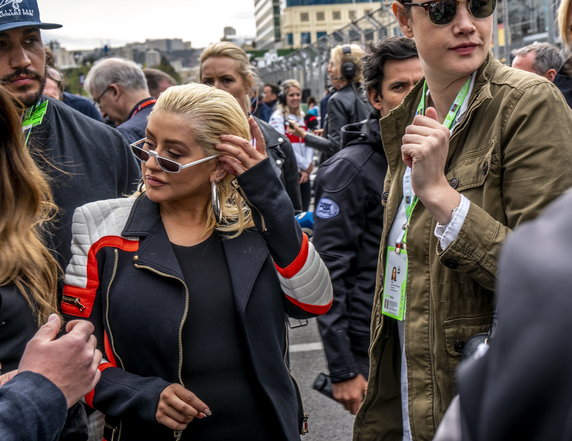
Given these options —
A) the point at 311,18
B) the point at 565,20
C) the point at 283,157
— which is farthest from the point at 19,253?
the point at 311,18

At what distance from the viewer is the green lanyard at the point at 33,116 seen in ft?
9.17

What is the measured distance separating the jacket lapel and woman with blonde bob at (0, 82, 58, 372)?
0.55m

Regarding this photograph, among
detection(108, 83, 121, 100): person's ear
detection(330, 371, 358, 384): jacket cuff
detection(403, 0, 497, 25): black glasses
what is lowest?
detection(330, 371, 358, 384): jacket cuff

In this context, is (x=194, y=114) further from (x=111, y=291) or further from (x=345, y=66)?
(x=345, y=66)

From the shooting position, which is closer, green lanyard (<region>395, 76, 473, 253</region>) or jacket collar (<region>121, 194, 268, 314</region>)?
green lanyard (<region>395, 76, 473, 253</region>)

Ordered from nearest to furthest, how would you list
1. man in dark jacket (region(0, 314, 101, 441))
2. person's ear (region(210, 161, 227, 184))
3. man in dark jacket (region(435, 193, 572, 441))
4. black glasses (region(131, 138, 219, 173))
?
1. man in dark jacket (region(435, 193, 572, 441))
2. man in dark jacket (region(0, 314, 101, 441))
3. black glasses (region(131, 138, 219, 173))
4. person's ear (region(210, 161, 227, 184))

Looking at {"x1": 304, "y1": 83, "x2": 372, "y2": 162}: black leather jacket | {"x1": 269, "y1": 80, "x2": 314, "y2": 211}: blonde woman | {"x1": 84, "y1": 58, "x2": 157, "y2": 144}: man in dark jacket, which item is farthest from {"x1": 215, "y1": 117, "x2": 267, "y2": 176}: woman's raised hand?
{"x1": 269, "y1": 80, "x2": 314, "y2": 211}: blonde woman

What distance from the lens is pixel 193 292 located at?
7.18 ft

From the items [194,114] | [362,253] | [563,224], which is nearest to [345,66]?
[362,253]

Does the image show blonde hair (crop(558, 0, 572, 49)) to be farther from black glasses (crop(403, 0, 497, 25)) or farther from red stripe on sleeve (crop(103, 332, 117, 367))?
red stripe on sleeve (crop(103, 332, 117, 367))

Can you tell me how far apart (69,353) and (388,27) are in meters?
11.8

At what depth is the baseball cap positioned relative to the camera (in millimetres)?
2707

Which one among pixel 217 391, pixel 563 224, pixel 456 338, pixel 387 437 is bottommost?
pixel 387 437

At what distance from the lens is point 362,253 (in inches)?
114
